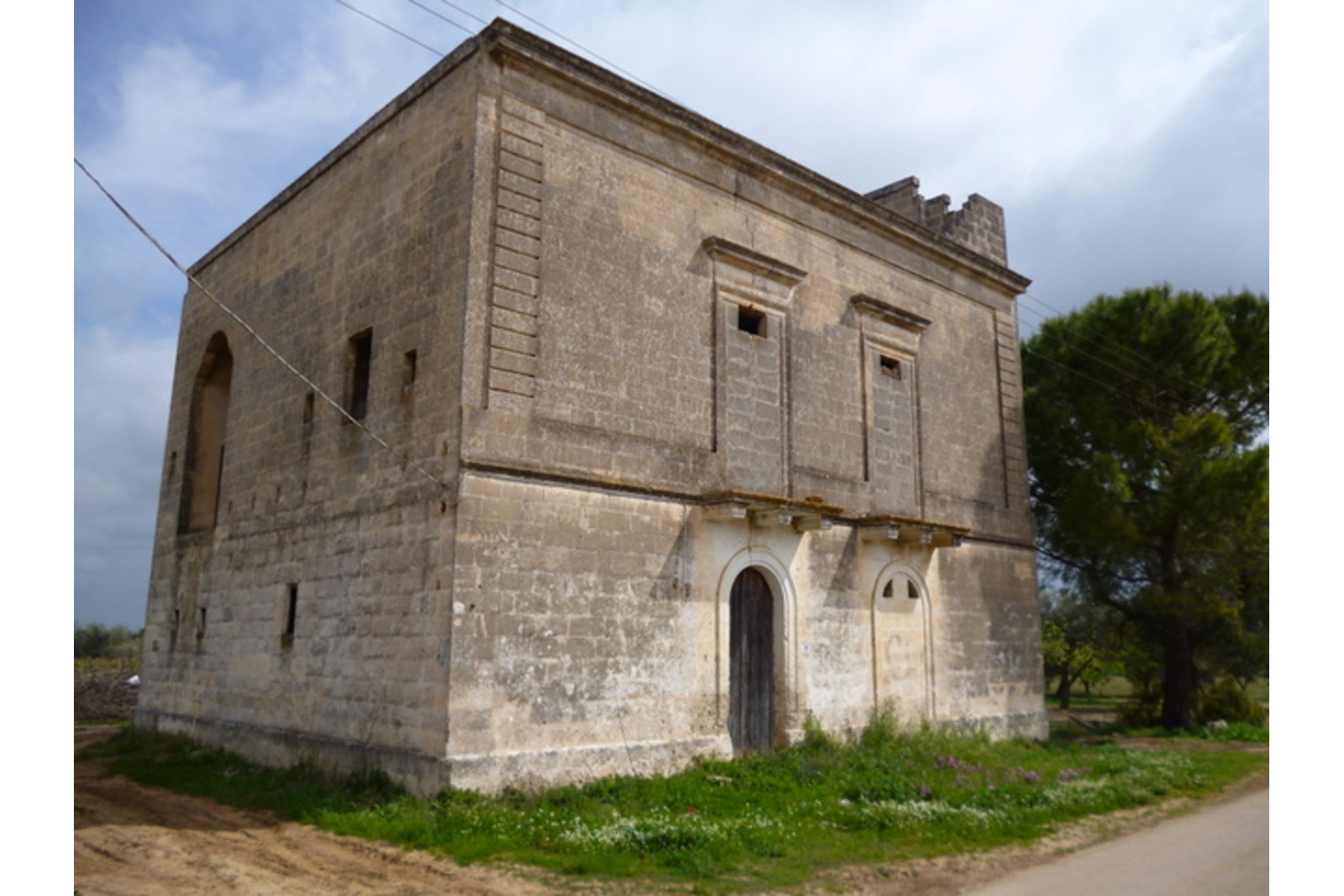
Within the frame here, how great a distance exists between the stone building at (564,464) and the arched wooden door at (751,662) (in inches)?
1.7

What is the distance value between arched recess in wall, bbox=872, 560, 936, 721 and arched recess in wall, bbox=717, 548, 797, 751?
181cm

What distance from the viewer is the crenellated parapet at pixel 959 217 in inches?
671

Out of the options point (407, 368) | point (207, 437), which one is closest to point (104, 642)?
point (207, 437)

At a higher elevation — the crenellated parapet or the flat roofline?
the crenellated parapet

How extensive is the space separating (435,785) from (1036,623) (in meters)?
11.3

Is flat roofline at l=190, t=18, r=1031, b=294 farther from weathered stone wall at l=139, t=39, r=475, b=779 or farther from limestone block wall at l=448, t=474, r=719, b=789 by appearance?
limestone block wall at l=448, t=474, r=719, b=789

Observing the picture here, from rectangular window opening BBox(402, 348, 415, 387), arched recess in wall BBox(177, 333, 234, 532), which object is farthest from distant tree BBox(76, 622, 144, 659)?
rectangular window opening BBox(402, 348, 415, 387)

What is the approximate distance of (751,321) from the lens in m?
13.0

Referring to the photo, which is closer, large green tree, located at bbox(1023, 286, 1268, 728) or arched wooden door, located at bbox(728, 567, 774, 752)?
arched wooden door, located at bbox(728, 567, 774, 752)

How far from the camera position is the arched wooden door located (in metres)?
11.6

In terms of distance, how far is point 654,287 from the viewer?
38.4 ft

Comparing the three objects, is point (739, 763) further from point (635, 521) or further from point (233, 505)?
→ point (233, 505)

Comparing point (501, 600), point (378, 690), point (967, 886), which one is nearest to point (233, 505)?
point (378, 690)

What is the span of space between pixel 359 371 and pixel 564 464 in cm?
334
